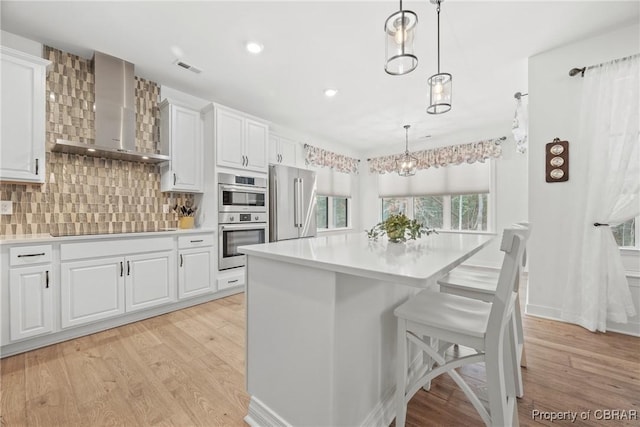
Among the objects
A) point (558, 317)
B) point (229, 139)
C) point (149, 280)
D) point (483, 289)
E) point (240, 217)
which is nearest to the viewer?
point (483, 289)

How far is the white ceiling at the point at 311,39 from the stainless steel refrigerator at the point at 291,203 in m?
1.08

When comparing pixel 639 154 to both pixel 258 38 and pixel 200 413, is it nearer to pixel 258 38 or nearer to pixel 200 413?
pixel 258 38

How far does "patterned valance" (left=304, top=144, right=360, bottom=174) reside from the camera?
16.7 ft

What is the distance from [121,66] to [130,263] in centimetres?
201

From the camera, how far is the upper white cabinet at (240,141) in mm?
3316

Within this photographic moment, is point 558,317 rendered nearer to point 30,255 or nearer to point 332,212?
point 332,212

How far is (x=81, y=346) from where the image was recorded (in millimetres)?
2174

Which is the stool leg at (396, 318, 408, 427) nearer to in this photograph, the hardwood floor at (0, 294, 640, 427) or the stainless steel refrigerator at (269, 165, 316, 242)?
the hardwood floor at (0, 294, 640, 427)

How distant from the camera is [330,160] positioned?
18.3ft

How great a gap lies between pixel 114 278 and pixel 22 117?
1.51 m

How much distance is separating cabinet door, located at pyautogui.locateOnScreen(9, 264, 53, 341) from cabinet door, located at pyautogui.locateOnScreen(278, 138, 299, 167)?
3217 mm

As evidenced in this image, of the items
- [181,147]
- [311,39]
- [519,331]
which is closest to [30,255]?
[181,147]

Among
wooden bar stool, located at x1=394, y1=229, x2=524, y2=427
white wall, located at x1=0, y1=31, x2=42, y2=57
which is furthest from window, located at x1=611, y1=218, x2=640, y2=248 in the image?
white wall, located at x1=0, y1=31, x2=42, y2=57

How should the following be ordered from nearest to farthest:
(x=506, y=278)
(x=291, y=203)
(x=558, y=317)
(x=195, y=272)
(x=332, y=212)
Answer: (x=506, y=278) → (x=558, y=317) → (x=195, y=272) → (x=291, y=203) → (x=332, y=212)
